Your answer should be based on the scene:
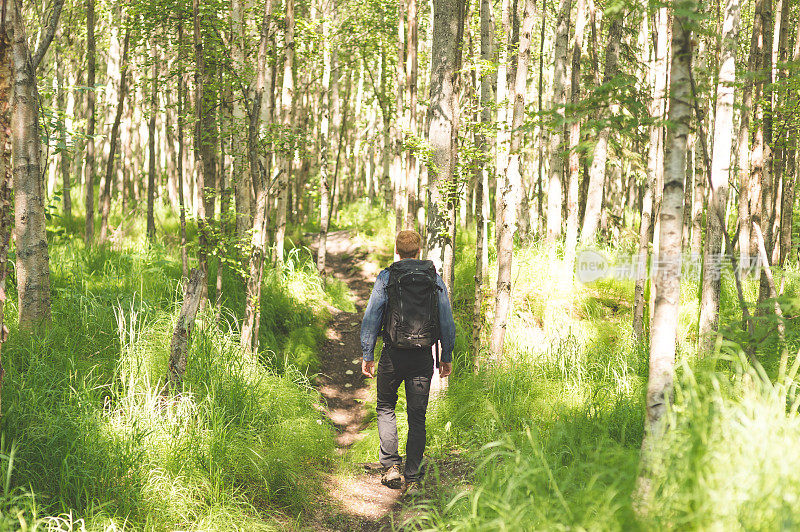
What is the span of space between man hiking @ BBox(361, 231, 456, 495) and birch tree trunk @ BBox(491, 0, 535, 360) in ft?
4.90

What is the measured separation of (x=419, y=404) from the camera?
4.55 metres

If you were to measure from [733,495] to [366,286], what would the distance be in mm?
10110

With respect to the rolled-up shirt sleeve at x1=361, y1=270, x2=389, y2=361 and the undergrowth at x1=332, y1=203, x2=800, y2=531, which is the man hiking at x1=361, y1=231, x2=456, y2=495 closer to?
the rolled-up shirt sleeve at x1=361, y1=270, x2=389, y2=361

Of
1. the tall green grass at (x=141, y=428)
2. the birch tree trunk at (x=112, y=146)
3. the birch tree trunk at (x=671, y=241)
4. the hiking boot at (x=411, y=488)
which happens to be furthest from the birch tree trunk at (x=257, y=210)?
the birch tree trunk at (x=671, y=241)

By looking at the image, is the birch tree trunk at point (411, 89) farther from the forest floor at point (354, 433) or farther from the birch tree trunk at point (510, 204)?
the birch tree trunk at point (510, 204)

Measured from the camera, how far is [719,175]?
15.9ft

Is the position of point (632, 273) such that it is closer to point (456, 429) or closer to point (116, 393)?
point (456, 429)

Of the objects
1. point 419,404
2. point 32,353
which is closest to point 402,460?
point 419,404

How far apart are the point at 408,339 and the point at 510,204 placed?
243 cm

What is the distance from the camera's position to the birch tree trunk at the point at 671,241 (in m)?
2.76

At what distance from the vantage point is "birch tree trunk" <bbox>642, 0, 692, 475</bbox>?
276 centimetres

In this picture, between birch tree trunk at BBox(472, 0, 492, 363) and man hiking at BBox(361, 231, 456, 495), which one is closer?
man hiking at BBox(361, 231, 456, 495)

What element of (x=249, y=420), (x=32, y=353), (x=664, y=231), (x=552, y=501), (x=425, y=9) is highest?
(x=425, y=9)

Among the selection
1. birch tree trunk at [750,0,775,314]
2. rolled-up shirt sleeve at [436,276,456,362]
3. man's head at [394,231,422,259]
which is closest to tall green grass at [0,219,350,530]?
rolled-up shirt sleeve at [436,276,456,362]
